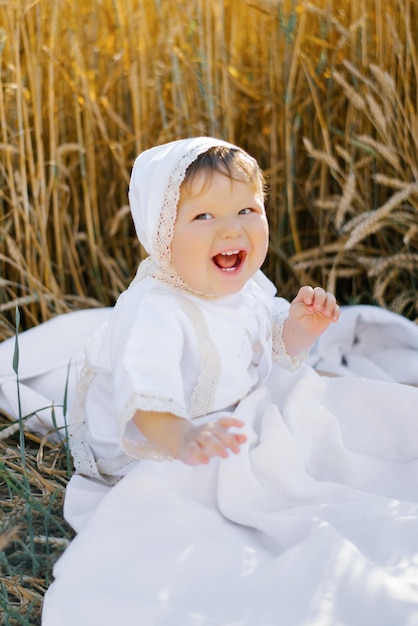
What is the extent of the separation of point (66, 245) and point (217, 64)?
599 millimetres

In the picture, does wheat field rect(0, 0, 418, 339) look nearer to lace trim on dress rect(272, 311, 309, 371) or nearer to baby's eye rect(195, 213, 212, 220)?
lace trim on dress rect(272, 311, 309, 371)

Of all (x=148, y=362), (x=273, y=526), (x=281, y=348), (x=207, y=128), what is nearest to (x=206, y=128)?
(x=207, y=128)

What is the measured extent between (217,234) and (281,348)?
0.34 m

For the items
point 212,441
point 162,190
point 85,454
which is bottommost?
point 85,454

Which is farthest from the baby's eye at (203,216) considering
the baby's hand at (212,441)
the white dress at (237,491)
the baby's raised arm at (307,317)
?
the baby's hand at (212,441)

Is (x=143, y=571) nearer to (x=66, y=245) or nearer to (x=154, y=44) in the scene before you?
(x=66, y=245)

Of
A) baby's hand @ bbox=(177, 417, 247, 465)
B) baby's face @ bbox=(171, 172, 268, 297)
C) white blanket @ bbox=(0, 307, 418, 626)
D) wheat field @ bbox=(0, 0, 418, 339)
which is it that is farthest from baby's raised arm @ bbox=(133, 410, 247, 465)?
wheat field @ bbox=(0, 0, 418, 339)

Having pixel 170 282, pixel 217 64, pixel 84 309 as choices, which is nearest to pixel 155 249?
pixel 170 282

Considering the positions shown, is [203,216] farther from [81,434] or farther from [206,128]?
[206,128]

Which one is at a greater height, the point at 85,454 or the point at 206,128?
the point at 206,128

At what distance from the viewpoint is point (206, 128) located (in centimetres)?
239

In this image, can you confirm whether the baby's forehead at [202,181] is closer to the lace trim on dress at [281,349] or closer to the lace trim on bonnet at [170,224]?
the lace trim on bonnet at [170,224]

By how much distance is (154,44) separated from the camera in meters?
2.59

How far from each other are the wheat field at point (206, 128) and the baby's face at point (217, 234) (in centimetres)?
73
